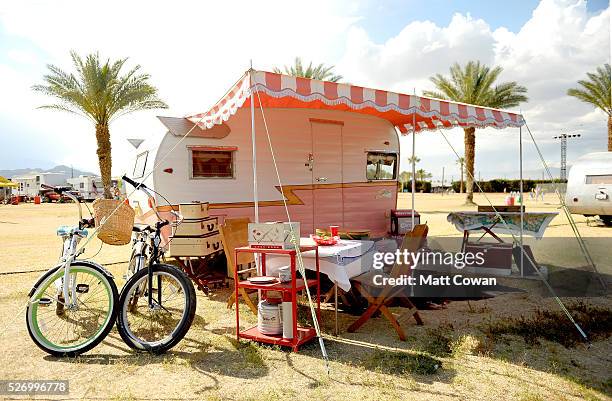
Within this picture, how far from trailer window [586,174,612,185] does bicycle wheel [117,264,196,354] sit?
454 inches

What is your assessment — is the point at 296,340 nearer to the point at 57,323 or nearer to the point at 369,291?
the point at 369,291

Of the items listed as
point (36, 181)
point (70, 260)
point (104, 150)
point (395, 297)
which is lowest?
point (395, 297)

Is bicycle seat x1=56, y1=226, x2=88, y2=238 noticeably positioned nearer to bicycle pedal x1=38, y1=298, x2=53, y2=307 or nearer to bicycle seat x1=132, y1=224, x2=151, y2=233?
bicycle seat x1=132, y1=224, x2=151, y2=233

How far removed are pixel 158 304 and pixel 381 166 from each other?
547 centimetres

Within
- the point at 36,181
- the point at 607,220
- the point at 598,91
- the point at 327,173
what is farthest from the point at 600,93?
the point at 36,181

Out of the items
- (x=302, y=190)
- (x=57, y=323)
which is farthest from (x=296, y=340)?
(x=302, y=190)

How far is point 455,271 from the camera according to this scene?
20.5ft

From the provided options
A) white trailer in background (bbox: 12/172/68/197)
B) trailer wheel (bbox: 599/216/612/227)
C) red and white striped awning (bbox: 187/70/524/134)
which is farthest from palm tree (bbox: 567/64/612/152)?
white trailer in background (bbox: 12/172/68/197)

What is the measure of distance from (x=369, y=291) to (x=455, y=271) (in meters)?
2.58

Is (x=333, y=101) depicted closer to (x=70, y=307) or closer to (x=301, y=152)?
(x=301, y=152)

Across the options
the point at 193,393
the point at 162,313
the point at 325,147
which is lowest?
the point at 193,393

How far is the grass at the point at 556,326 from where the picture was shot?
12.7ft

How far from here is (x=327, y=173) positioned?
7.60 m

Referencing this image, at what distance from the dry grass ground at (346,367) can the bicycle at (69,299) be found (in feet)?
0.50
